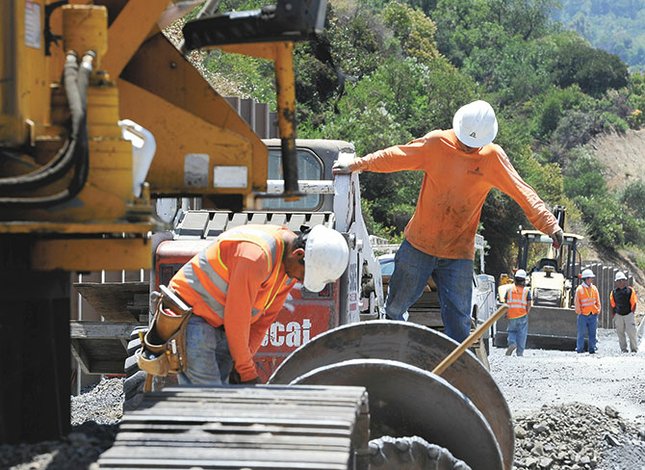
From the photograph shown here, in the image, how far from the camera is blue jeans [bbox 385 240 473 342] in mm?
8930

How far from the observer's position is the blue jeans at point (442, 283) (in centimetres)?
893

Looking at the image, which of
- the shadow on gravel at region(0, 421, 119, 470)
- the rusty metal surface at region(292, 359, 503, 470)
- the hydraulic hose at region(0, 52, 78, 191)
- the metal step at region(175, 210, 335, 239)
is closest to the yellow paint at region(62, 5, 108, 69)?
the hydraulic hose at region(0, 52, 78, 191)

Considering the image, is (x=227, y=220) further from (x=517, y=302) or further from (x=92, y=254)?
(x=517, y=302)

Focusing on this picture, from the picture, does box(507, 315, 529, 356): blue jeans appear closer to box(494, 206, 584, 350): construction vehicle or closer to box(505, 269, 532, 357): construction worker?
box(505, 269, 532, 357): construction worker

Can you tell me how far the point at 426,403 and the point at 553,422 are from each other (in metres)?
4.07

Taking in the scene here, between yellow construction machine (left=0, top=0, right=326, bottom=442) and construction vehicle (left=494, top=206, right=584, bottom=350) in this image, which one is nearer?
yellow construction machine (left=0, top=0, right=326, bottom=442)

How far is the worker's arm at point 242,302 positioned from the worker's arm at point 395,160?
231 cm

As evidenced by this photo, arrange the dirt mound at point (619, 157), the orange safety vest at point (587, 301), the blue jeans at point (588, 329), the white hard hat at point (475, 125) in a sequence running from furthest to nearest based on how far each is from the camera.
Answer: the dirt mound at point (619, 157) < the blue jeans at point (588, 329) < the orange safety vest at point (587, 301) < the white hard hat at point (475, 125)

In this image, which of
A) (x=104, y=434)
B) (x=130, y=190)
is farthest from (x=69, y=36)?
(x=104, y=434)

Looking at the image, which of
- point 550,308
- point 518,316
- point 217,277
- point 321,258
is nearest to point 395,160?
point 321,258

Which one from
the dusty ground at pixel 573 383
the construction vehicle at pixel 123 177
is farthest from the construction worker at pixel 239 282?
the dusty ground at pixel 573 383

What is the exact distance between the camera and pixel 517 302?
2322cm

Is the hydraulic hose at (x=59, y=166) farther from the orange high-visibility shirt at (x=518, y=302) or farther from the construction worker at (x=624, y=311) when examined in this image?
the construction worker at (x=624, y=311)

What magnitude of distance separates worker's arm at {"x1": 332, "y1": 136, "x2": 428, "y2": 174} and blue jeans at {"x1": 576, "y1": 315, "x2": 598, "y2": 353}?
17.2 meters
